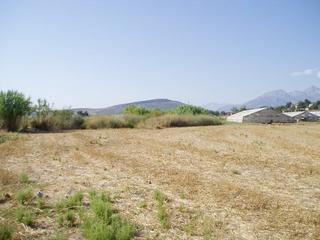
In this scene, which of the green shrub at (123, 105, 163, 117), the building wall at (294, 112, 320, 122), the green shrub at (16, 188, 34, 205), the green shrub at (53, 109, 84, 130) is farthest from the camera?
the building wall at (294, 112, 320, 122)

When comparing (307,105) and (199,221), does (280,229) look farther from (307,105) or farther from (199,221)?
(307,105)

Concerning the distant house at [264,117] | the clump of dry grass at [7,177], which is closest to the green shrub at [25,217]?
the clump of dry grass at [7,177]

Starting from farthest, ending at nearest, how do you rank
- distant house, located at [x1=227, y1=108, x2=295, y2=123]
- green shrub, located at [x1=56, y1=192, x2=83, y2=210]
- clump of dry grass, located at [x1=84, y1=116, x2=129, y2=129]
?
distant house, located at [x1=227, y1=108, x2=295, y2=123] → clump of dry grass, located at [x1=84, y1=116, x2=129, y2=129] → green shrub, located at [x1=56, y1=192, x2=83, y2=210]

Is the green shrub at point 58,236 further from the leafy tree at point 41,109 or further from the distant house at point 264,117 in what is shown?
the distant house at point 264,117

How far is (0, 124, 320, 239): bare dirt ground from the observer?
4.77 m

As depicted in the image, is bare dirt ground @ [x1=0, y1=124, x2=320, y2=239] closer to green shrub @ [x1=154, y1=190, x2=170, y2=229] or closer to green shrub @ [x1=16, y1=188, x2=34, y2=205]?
green shrub @ [x1=154, y1=190, x2=170, y2=229]

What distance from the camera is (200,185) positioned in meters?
7.14

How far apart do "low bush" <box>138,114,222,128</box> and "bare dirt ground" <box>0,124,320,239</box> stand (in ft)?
61.2

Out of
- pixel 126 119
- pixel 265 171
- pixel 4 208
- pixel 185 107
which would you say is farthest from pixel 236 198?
pixel 185 107

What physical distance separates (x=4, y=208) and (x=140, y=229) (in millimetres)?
2259

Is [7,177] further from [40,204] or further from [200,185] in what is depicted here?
[200,185]

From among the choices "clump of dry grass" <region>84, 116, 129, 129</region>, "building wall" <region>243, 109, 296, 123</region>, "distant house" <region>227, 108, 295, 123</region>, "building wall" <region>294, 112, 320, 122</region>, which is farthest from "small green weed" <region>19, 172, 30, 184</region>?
"building wall" <region>294, 112, 320, 122</region>

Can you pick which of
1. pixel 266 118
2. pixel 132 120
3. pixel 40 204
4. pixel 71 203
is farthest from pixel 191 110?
pixel 40 204

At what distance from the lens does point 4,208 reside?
5.40 metres
